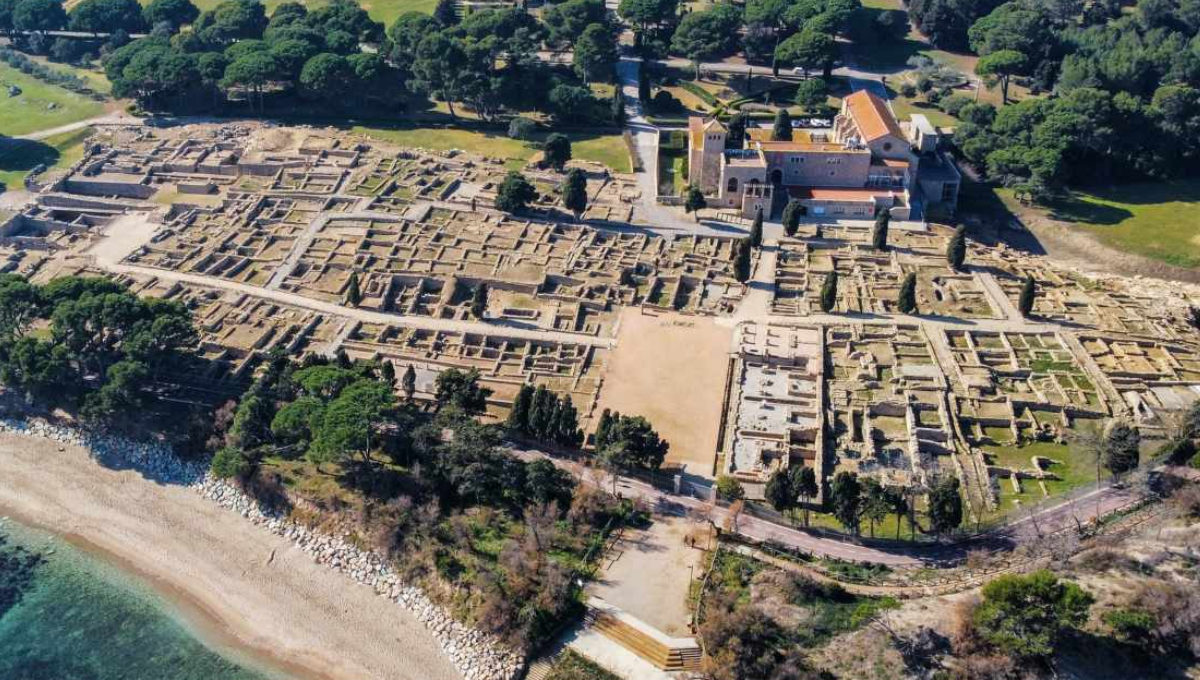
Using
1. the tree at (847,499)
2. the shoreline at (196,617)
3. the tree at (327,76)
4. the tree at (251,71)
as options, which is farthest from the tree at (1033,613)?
the tree at (251,71)

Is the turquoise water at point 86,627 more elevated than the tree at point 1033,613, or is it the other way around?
the tree at point 1033,613

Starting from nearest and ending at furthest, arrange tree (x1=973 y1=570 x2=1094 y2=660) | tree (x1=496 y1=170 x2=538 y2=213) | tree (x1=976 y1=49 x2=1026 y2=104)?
tree (x1=973 y1=570 x2=1094 y2=660)
tree (x1=496 y1=170 x2=538 y2=213)
tree (x1=976 y1=49 x2=1026 y2=104)

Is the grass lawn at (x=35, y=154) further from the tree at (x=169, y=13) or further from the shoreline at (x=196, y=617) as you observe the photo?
the shoreline at (x=196, y=617)

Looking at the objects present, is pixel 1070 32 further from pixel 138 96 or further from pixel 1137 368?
pixel 138 96

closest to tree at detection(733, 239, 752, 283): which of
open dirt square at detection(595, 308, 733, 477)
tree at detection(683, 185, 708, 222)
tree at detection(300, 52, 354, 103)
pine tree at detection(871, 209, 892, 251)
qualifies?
open dirt square at detection(595, 308, 733, 477)

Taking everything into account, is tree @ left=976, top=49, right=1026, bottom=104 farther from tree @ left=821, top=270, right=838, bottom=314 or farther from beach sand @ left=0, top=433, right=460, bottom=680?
beach sand @ left=0, top=433, right=460, bottom=680

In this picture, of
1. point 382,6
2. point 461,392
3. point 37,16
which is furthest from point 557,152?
point 37,16
